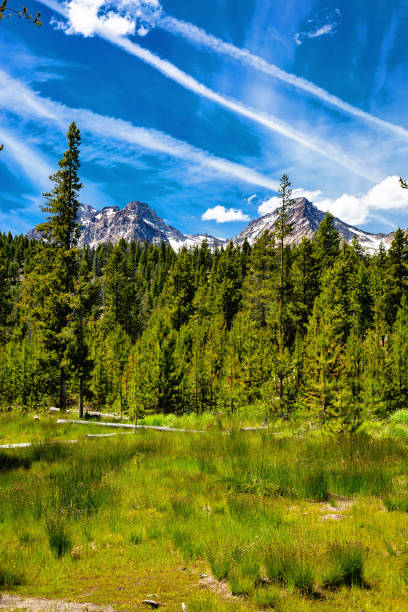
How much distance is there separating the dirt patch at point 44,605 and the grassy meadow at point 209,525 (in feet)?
0.49

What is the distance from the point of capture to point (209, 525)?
19.4 feet

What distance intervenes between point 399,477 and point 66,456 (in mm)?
9497

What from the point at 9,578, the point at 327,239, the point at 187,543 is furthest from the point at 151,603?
the point at 327,239

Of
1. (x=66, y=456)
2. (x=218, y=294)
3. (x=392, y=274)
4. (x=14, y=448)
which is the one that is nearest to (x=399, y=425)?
(x=66, y=456)

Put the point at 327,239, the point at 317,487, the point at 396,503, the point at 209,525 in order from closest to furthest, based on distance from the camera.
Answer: the point at 209,525
the point at 396,503
the point at 317,487
the point at 327,239

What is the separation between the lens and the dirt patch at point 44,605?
3576 millimetres

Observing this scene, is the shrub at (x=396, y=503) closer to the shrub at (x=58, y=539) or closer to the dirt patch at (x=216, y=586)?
the dirt patch at (x=216, y=586)

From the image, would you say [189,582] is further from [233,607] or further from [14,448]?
[14,448]

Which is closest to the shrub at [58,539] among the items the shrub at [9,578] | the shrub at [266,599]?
the shrub at [9,578]

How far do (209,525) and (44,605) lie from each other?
298 cm

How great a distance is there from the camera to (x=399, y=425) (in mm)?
16484

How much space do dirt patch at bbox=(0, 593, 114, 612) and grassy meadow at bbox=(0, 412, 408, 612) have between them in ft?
0.49

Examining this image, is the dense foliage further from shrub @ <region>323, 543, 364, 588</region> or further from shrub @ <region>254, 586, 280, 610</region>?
shrub @ <region>254, 586, 280, 610</region>

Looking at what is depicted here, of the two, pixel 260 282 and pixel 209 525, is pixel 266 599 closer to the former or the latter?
pixel 209 525
